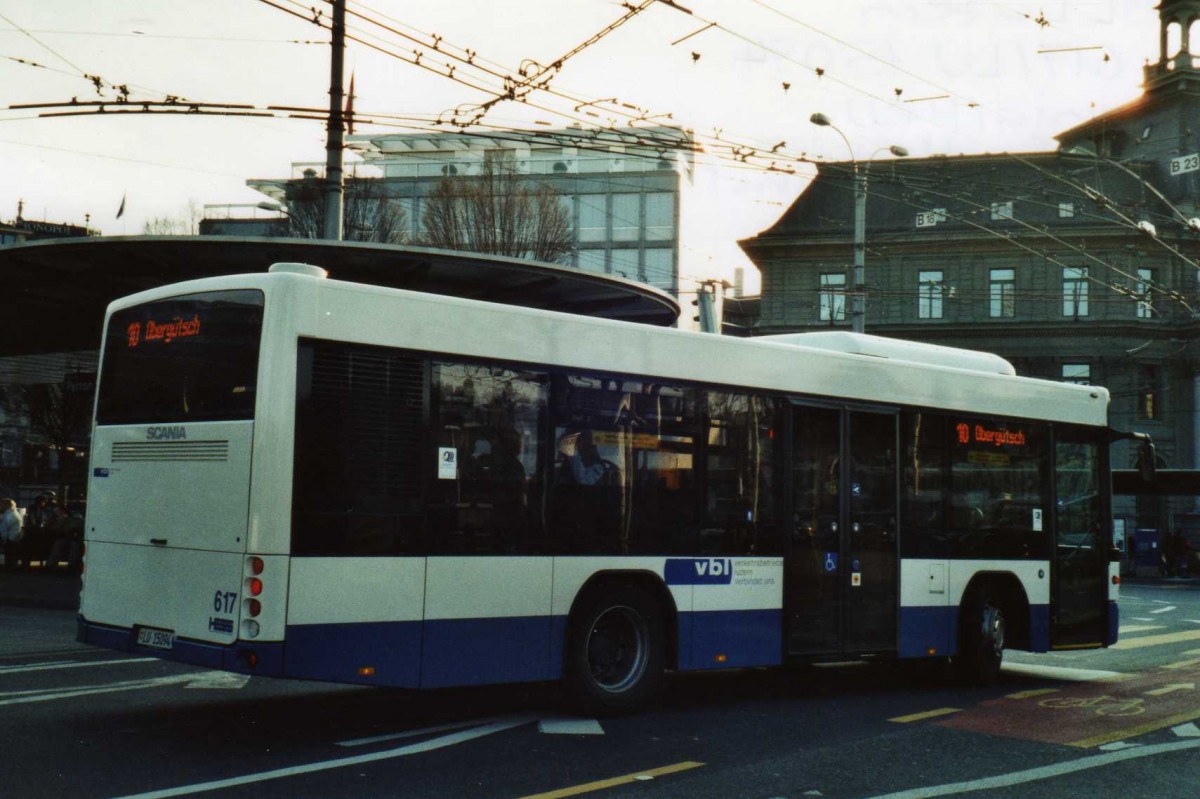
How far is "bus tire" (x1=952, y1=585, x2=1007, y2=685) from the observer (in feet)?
40.3

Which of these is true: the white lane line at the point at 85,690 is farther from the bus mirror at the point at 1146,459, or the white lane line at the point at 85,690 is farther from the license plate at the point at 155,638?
the bus mirror at the point at 1146,459

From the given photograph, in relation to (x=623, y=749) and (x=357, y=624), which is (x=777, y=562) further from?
(x=357, y=624)

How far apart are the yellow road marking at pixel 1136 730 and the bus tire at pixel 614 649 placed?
302 cm

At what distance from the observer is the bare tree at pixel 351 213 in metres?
32.5

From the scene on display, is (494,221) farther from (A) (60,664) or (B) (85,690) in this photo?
(B) (85,690)

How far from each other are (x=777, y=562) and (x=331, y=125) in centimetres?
873

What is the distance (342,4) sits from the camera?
1476 cm

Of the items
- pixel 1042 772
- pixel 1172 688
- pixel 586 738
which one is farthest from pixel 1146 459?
pixel 586 738

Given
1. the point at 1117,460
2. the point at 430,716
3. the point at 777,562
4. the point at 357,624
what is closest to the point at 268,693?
the point at 430,716

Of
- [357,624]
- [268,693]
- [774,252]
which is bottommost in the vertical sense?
[268,693]

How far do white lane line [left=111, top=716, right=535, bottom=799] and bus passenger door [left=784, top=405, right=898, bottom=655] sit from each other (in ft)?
9.21

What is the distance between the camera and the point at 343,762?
7.55 metres

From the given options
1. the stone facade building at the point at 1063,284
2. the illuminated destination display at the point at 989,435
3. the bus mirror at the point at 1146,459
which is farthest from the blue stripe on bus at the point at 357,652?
the stone facade building at the point at 1063,284

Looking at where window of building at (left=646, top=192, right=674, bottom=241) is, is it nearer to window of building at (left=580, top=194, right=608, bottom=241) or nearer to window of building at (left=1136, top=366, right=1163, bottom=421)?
window of building at (left=580, top=194, right=608, bottom=241)
